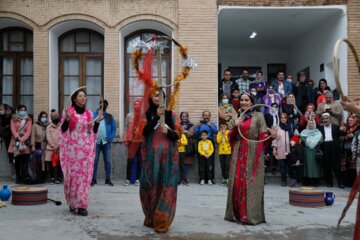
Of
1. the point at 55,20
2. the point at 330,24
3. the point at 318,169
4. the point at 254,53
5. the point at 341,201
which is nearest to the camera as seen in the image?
the point at 341,201

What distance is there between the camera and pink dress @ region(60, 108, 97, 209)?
326 inches

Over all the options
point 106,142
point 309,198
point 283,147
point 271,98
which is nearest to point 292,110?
point 271,98

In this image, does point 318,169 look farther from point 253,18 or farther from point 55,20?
point 55,20

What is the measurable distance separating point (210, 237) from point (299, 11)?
9.84m

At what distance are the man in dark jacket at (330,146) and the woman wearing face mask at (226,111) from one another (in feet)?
7.59

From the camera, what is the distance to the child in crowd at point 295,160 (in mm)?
12750

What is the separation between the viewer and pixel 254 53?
20.1 meters

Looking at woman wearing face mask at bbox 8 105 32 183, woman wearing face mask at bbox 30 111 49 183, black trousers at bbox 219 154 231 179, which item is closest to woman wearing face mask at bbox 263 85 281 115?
black trousers at bbox 219 154 231 179

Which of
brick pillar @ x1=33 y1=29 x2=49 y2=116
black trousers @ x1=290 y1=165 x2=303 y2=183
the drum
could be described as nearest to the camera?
the drum

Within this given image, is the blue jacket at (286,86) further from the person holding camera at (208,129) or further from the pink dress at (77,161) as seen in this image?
the pink dress at (77,161)

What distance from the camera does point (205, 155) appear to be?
1287 cm

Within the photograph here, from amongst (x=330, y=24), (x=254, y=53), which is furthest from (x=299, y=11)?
(x=254, y=53)

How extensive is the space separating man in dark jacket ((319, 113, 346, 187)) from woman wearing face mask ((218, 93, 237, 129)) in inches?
91.0

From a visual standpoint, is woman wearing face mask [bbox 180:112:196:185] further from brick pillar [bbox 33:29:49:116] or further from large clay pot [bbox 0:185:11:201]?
large clay pot [bbox 0:185:11:201]
